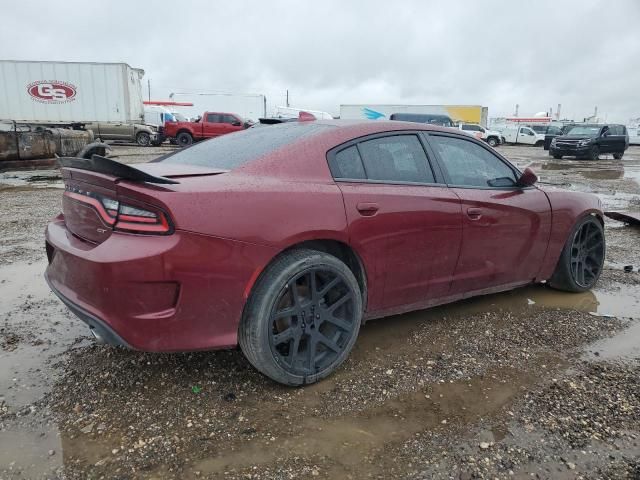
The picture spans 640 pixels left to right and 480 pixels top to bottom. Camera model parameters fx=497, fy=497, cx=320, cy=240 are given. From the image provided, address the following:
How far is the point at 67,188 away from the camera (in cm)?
279

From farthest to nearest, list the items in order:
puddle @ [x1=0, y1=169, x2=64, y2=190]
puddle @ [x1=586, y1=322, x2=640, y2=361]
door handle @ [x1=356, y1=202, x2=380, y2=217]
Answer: puddle @ [x1=0, y1=169, x2=64, y2=190]
puddle @ [x1=586, y1=322, x2=640, y2=361]
door handle @ [x1=356, y1=202, x2=380, y2=217]

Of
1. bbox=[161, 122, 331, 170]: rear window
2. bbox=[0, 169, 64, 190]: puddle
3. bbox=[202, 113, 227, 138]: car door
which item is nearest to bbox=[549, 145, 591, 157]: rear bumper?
bbox=[202, 113, 227, 138]: car door

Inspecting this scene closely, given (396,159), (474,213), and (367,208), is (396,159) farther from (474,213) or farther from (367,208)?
(474,213)

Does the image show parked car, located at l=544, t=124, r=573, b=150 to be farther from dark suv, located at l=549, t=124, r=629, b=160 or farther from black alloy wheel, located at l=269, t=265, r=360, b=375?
black alloy wheel, located at l=269, t=265, r=360, b=375

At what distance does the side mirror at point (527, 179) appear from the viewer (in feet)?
12.0

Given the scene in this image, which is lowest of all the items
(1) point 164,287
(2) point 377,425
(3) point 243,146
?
(2) point 377,425

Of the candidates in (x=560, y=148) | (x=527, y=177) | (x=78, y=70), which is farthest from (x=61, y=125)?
(x=527, y=177)

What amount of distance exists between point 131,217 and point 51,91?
25.9 metres

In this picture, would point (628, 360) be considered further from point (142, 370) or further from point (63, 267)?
point (63, 267)

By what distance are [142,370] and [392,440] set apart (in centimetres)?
145

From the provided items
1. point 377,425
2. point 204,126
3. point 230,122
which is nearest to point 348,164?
point 377,425

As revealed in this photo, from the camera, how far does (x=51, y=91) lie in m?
24.0

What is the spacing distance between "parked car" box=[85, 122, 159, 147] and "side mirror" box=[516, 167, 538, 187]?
24252mm

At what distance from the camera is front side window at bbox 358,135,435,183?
297 centimetres
